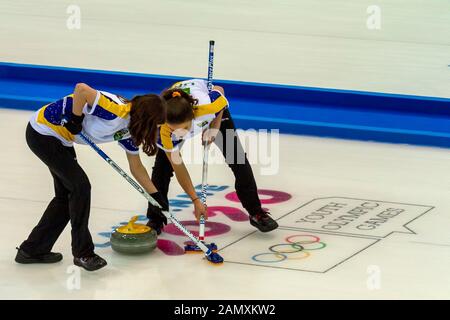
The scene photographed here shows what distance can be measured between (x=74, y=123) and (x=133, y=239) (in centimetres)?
78

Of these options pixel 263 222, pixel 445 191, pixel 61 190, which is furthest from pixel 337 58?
pixel 61 190

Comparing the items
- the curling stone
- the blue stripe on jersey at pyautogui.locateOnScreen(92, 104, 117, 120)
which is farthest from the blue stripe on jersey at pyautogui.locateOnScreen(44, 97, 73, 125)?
the curling stone

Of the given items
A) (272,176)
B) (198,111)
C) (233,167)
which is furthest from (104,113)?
(272,176)

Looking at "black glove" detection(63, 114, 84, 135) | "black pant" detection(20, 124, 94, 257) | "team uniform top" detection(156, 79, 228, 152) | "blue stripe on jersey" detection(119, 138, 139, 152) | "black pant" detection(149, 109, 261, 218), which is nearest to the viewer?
"black glove" detection(63, 114, 84, 135)

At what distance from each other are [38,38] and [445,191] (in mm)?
5442

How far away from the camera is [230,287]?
5520 millimetres

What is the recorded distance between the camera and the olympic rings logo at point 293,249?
5.97 meters

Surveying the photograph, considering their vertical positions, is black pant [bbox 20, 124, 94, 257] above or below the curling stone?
above

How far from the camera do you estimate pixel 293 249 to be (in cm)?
612

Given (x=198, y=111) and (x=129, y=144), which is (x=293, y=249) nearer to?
(x=198, y=111)

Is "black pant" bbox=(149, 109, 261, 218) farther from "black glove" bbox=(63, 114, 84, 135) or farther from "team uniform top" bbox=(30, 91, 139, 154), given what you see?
"black glove" bbox=(63, 114, 84, 135)

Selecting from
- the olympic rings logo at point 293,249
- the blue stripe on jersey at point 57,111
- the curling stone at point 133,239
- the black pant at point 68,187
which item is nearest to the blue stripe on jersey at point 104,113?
the blue stripe on jersey at point 57,111

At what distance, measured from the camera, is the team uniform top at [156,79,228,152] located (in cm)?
578

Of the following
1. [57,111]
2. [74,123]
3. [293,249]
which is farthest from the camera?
[293,249]
